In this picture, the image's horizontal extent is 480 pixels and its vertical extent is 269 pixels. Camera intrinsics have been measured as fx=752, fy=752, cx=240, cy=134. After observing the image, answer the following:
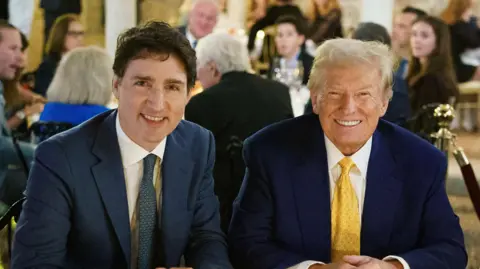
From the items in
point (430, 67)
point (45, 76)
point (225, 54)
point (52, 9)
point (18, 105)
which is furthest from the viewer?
point (52, 9)

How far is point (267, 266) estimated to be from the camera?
2.05m

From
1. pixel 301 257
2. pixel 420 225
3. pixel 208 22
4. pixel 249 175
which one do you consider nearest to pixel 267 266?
pixel 301 257

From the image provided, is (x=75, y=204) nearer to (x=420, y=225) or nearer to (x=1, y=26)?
(x=420, y=225)

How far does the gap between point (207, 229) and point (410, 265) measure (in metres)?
0.57

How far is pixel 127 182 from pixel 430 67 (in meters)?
3.63

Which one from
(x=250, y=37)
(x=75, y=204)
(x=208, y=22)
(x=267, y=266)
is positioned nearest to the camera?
(x=75, y=204)

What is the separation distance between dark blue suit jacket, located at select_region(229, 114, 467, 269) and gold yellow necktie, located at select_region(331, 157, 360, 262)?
24 millimetres

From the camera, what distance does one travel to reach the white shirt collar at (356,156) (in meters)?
2.12

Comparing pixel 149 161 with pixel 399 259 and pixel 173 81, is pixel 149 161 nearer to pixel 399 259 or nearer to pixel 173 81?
pixel 173 81

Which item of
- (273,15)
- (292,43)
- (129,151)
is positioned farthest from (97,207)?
(273,15)

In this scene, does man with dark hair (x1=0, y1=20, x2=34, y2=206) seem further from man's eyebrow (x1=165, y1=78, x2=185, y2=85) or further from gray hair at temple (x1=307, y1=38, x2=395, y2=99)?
gray hair at temple (x1=307, y1=38, x2=395, y2=99)

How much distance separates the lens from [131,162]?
1995 millimetres

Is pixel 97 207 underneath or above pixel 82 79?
underneath

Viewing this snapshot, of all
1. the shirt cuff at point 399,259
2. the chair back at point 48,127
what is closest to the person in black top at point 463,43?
the chair back at point 48,127
